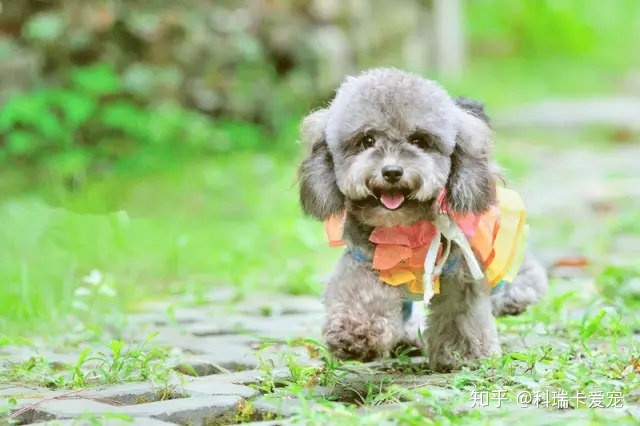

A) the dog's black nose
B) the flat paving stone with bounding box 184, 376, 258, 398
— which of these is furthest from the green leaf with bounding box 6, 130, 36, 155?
the dog's black nose

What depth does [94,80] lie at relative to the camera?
8125mm

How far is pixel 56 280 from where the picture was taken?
17.0ft

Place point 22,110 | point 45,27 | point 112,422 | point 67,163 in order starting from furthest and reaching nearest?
point 45,27 → point 22,110 → point 67,163 → point 112,422

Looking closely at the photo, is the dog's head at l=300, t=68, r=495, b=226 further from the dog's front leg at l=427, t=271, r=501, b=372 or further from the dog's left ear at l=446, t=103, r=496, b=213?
the dog's front leg at l=427, t=271, r=501, b=372

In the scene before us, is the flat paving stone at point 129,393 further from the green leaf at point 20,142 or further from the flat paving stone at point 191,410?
the green leaf at point 20,142

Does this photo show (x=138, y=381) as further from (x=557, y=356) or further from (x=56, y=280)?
(x=56, y=280)

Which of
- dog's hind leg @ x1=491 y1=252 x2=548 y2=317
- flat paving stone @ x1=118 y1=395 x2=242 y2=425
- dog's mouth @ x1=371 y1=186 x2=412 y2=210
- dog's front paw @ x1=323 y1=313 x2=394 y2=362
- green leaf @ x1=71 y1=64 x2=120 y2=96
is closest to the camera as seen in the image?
flat paving stone @ x1=118 y1=395 x2=242 y2=425

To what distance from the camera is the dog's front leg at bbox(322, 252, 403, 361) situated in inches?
133

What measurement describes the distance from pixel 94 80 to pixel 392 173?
514cm

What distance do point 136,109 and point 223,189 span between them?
3.82 feet

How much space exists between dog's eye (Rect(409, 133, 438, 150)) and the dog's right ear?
0.30 m

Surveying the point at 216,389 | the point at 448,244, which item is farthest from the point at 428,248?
the point at 216,389

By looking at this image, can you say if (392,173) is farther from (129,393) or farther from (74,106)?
(74,106)

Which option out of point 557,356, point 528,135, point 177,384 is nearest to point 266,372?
point 177,384
